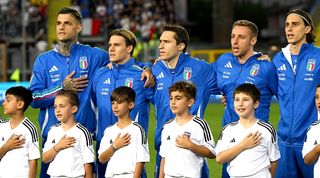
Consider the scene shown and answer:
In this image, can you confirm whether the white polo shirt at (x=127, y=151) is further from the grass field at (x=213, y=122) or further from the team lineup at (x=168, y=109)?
the grass field at (x=213, y=122)

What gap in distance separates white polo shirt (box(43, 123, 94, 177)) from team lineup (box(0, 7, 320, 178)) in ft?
0.03

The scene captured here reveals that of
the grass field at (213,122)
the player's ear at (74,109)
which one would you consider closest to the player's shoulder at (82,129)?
the player's ear at (74,109)

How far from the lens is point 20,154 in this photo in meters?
9.93

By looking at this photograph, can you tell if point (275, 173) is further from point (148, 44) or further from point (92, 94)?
point (148, 44)

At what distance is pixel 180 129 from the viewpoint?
31.3ft

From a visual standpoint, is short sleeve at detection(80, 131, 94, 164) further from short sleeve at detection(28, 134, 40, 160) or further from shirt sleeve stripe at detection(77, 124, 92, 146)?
short sleeve at detection(28, 134, 40, 160)

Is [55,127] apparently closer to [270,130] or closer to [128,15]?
[270,130]

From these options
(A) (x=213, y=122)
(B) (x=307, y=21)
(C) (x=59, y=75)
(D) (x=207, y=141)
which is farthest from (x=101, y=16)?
(D) (x=207, y=141)

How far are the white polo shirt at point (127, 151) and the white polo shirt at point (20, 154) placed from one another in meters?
0.74

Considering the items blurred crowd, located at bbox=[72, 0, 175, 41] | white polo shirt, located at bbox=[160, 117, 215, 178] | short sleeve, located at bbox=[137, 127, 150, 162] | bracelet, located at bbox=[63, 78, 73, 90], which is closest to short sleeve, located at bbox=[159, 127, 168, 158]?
white polo shirt, located at bbox=[160, 117, 215, 178]

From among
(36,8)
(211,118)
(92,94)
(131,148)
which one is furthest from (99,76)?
(36,8)

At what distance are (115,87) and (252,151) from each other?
1.85 m

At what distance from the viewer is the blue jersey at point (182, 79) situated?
10156 mm

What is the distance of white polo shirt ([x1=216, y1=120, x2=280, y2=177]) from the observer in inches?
364
